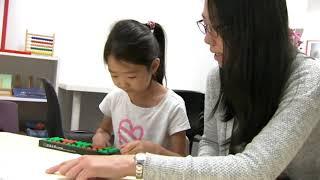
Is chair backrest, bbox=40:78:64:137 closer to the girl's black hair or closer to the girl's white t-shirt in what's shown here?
the girl's white t-shirt

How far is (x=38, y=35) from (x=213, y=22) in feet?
8.41

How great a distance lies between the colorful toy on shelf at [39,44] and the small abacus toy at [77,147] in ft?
7.03

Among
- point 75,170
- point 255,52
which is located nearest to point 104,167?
point 75,170

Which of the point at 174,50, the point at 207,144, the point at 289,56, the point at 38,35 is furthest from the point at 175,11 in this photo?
the point at 289,56

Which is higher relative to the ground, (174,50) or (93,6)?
(93,6)

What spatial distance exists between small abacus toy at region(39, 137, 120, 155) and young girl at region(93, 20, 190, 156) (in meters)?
0.26

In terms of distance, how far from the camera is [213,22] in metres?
0.87

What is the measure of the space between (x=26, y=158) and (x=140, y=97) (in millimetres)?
633

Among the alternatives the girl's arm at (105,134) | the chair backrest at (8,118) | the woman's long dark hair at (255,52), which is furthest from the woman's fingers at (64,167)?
the chair backrest at (8,118)

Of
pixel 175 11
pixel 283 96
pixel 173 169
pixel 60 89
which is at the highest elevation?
pixel 175 11

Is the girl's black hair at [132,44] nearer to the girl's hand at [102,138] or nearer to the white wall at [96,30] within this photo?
the girl's hand at [102,138]

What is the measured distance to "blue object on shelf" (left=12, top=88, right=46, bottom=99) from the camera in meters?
3.05

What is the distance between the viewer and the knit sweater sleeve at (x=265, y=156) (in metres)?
0.68

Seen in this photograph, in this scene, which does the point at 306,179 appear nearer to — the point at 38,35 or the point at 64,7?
the point at 38,35
